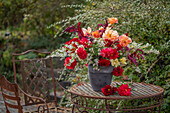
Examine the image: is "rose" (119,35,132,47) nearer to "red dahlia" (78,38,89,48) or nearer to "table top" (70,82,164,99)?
"red dahlia" (78,38,89,48)

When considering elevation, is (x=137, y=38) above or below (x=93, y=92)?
above

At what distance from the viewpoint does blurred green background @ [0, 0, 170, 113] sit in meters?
3.19

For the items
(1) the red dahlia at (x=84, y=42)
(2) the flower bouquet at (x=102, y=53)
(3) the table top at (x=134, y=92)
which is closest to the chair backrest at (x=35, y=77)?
(3) the table top at (x=134, y=92)

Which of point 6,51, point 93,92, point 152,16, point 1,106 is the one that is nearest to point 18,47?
point 6,51

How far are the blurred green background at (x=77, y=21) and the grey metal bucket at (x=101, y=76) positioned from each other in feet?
3.77

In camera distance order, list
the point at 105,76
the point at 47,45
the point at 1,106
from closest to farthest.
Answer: the point at 105,76 → the point at 1,106 → the point at 47,45

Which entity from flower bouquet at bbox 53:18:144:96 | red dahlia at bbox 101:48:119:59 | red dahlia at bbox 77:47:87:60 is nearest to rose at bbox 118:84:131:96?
flower bouquet at bbox 53:18:144:96

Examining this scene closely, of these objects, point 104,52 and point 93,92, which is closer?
point 104,52

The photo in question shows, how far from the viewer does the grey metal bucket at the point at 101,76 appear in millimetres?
2066

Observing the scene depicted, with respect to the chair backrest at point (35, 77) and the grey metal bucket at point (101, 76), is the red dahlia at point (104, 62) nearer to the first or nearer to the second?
the grey metal bucket at point (101, 76)

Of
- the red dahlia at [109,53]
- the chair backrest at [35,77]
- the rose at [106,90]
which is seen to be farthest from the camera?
the chair backrest at [35,77]

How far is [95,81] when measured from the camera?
2.14 meters

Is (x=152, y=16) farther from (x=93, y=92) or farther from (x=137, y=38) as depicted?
(x=93, y=92)

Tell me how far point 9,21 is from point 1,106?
3468 millimetres
